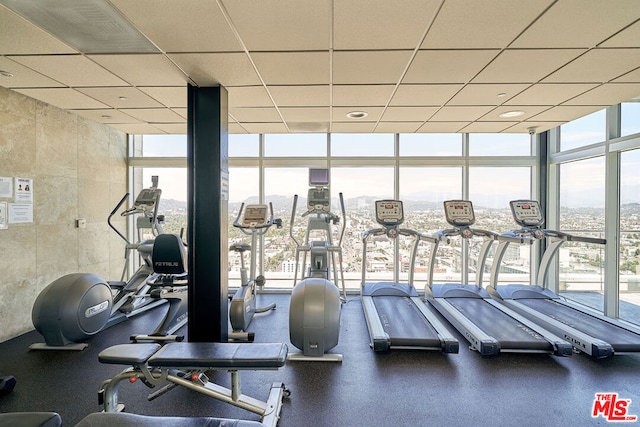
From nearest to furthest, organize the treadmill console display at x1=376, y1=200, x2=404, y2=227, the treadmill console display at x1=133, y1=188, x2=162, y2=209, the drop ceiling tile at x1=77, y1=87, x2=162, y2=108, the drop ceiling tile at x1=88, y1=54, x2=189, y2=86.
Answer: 1. the drop ceiling tile at x1=88, y1=54, x2=189, y2=86
2. the drop ceiling tile at x1=77, y1=87, x2=162, y2=108
3. the treadmill console display at x1=133, y1=188, x2=162, y2=209
4. the treadmill console display at x1=376, y1=200, x2=404, y2=227

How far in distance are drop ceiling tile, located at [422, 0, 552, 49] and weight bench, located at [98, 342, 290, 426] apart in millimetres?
2608

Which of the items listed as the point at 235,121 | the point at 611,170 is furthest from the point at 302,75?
the point at 611,170

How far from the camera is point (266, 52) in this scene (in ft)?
8.29

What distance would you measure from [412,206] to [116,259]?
5.45 meters

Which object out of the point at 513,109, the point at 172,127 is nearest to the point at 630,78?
the point at 513,109

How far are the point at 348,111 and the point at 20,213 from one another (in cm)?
432

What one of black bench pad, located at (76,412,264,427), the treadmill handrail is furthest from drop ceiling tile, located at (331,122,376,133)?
black bench pad, located at (76,412,264,427)

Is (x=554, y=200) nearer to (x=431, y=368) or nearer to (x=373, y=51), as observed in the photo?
(x=431, y=368)

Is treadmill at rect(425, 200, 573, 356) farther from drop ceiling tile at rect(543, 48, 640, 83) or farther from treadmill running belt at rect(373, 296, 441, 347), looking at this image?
drop ceiling tile at rect(543, 48, 640, 83)

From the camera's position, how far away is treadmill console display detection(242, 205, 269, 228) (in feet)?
14.1

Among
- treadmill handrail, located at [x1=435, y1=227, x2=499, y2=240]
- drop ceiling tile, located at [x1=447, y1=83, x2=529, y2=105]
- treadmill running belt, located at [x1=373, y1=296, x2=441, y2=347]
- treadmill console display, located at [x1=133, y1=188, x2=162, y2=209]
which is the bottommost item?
treadmill running belt, located at [x1=373, y1=296, x2=441, y2=347]

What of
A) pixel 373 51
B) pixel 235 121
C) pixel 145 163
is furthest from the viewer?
pixel 145 163

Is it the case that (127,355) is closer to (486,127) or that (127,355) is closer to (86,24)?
(86,24)

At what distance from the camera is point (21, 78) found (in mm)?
3055
